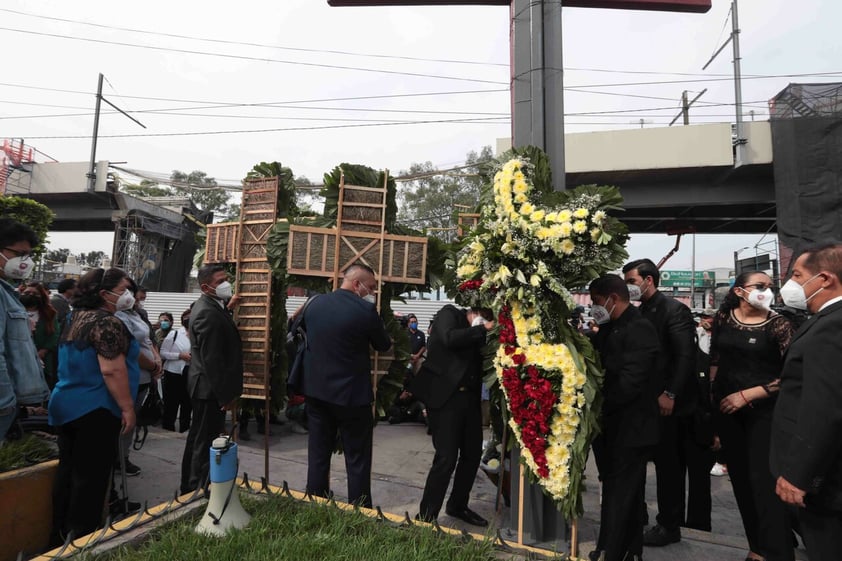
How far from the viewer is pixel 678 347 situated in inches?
133

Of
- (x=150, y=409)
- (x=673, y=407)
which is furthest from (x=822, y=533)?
(x=150, y=409)

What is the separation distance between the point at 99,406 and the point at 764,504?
3.93m

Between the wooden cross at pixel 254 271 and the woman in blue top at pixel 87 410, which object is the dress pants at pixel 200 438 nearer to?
the wooden cross at pixel 254 271

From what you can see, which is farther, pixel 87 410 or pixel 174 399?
pixel 174 399

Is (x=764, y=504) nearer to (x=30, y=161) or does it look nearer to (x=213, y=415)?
(x=213, y=415)

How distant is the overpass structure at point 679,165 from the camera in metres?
12.9

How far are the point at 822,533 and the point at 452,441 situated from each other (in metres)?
2.05

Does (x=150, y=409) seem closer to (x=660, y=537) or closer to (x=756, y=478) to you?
(x=660, y=537)

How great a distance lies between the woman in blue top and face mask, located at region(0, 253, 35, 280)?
28 centimetres

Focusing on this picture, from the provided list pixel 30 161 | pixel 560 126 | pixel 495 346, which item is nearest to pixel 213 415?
pixel 495 346

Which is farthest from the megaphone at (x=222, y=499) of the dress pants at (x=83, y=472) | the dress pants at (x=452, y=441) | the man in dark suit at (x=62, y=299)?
the man in dark suit at (x=62, y=299)

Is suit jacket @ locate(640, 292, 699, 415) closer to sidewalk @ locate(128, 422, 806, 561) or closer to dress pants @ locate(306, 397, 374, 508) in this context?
sidewalk @ locate(128, 422, 806, 561)

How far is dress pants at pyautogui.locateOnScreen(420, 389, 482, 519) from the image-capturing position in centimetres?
345

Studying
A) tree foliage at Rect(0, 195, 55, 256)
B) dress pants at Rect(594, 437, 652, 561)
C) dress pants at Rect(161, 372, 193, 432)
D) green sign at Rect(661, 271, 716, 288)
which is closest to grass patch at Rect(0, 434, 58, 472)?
dress pants at Rect(161, 372, 193, 432)
